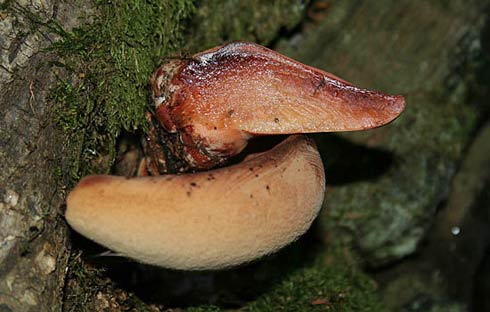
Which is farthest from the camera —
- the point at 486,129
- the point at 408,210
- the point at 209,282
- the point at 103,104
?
the point at 486,129

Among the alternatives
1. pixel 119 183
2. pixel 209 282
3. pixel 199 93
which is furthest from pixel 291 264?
pixel 119 183

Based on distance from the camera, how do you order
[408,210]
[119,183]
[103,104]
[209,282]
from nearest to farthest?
1. [119,183]
2. [103,104]
3. [209,282]
4. [408,210]

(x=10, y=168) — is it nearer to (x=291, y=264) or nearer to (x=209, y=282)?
(x=209, y=282)

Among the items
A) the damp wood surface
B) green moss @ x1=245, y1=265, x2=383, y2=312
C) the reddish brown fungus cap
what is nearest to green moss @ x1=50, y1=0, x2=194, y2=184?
the damp wood surface

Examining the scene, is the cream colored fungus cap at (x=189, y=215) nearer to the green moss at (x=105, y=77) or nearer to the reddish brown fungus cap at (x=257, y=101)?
the reddish brown fungus cap at (x=257, y=101)

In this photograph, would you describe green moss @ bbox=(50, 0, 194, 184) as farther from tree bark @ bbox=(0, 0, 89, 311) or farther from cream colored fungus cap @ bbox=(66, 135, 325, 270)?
cream colored fungus cap @ bbox=(66, 135, 325, 270)

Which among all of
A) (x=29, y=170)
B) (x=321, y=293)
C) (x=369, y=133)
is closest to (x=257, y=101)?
(x=29, y=170)
